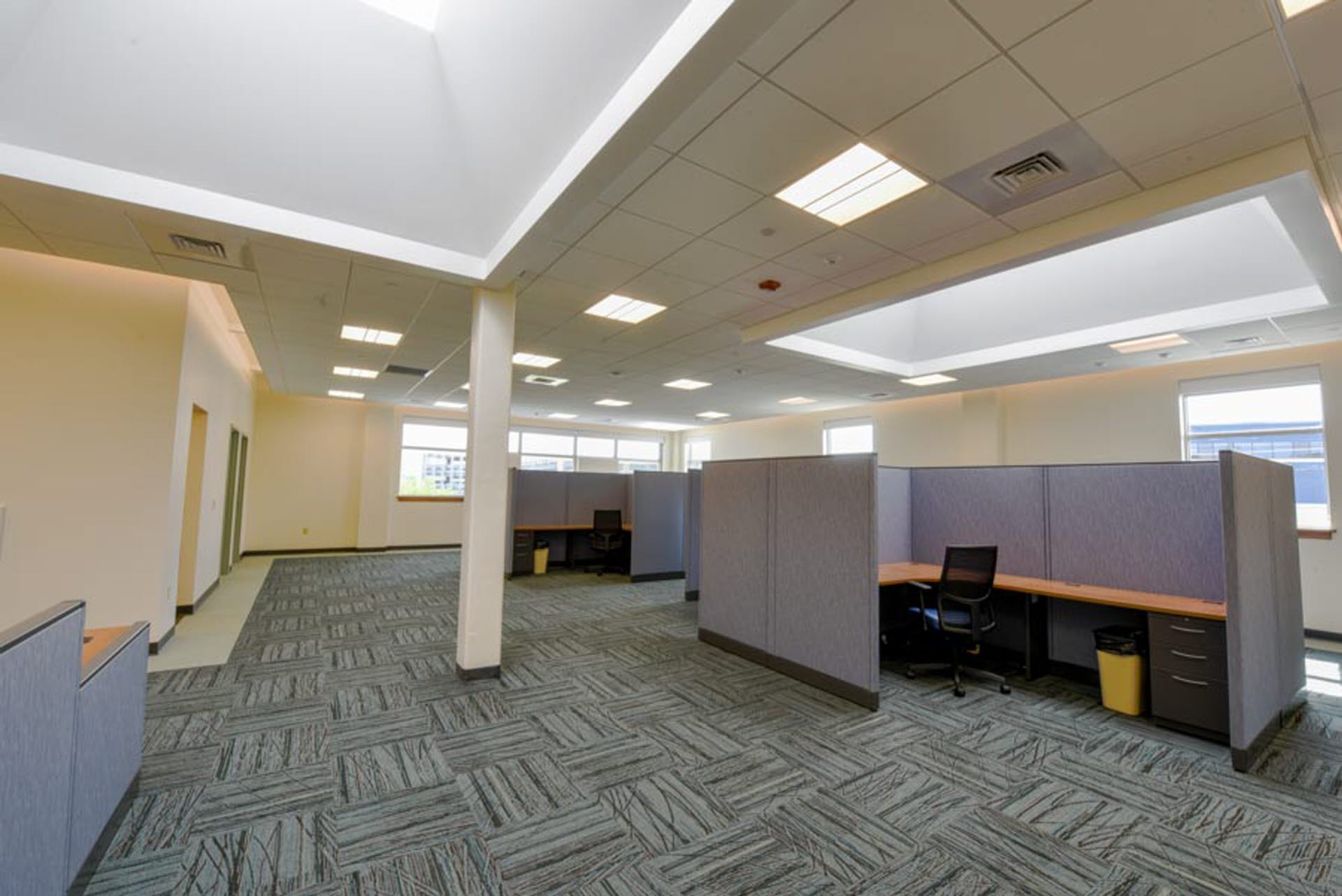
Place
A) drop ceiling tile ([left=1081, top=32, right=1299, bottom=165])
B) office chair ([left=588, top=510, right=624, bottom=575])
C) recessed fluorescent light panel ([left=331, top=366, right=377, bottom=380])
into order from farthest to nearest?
office chair ([left=588, top=510, right=624, bottom=575]) < recessed fluorescent light panel ([left=331, top=366, right=377, bottom=380]) < drop ceiling tile ([left=1081, top=32, right=1299, bottom=165])

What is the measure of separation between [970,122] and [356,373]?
7.00 meters

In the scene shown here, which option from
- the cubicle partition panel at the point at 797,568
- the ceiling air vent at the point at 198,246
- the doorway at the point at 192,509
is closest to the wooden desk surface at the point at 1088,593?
the cubicle partition panel at the point at 797,568

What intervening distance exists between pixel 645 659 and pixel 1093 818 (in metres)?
2.63

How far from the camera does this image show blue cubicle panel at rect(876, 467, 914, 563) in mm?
4383

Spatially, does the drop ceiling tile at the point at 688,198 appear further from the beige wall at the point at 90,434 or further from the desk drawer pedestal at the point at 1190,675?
the beige wall at the point at 90,434

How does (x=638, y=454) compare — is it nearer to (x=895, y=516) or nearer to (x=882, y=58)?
(x=895, y=516)

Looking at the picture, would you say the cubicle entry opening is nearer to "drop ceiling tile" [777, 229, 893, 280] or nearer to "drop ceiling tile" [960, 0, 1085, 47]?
"drop ceiling tile" [777, 229, 893, 280]

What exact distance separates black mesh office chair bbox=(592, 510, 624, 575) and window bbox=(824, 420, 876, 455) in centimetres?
370

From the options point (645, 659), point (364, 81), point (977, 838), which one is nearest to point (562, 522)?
point (645, 659)

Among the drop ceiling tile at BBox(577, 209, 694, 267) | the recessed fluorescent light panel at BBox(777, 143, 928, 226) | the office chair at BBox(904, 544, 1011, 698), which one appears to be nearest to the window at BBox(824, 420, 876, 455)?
the office chair at BBox(904, 544, 1011, 698)

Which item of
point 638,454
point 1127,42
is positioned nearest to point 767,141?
point 1127,42

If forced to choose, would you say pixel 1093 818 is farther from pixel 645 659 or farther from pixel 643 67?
pixel 643 67

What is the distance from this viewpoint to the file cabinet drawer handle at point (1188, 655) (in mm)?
2896

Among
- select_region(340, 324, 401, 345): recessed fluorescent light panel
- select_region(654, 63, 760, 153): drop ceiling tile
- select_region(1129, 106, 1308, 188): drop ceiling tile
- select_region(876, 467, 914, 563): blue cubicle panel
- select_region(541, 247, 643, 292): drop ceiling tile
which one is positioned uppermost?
select_region(1129, 106, 1308, 188): drop ceiling tile
